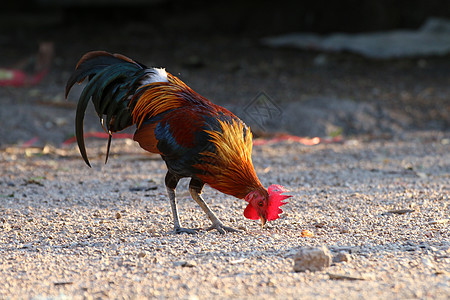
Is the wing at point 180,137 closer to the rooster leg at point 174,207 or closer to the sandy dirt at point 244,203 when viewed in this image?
the rooster leg at point 174,207

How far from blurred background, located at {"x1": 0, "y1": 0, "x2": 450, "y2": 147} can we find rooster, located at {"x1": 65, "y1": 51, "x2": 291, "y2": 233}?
3.84 meters

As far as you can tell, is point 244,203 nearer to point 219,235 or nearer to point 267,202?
point 219,235

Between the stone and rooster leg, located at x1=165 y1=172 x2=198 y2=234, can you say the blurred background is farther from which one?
the stone

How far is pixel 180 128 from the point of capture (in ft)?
13.9

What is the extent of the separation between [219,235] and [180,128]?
86cm

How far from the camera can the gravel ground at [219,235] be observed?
3.14 m

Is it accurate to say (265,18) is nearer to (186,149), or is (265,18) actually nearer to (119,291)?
(186,149)

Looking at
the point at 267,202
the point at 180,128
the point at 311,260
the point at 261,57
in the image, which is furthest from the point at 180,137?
the point at 261,57

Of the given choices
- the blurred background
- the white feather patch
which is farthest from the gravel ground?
the blurred background

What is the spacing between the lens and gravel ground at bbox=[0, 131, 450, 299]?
314 cm

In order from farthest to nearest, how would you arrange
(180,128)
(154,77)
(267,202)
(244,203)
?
(244,203), (154,77), (180,128), (267,202)

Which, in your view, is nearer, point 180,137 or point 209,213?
point 180,137

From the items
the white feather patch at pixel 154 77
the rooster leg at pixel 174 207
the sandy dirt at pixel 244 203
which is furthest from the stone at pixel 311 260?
the white feather patch at pixel 154 77

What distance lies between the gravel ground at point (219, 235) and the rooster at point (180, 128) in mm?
331
